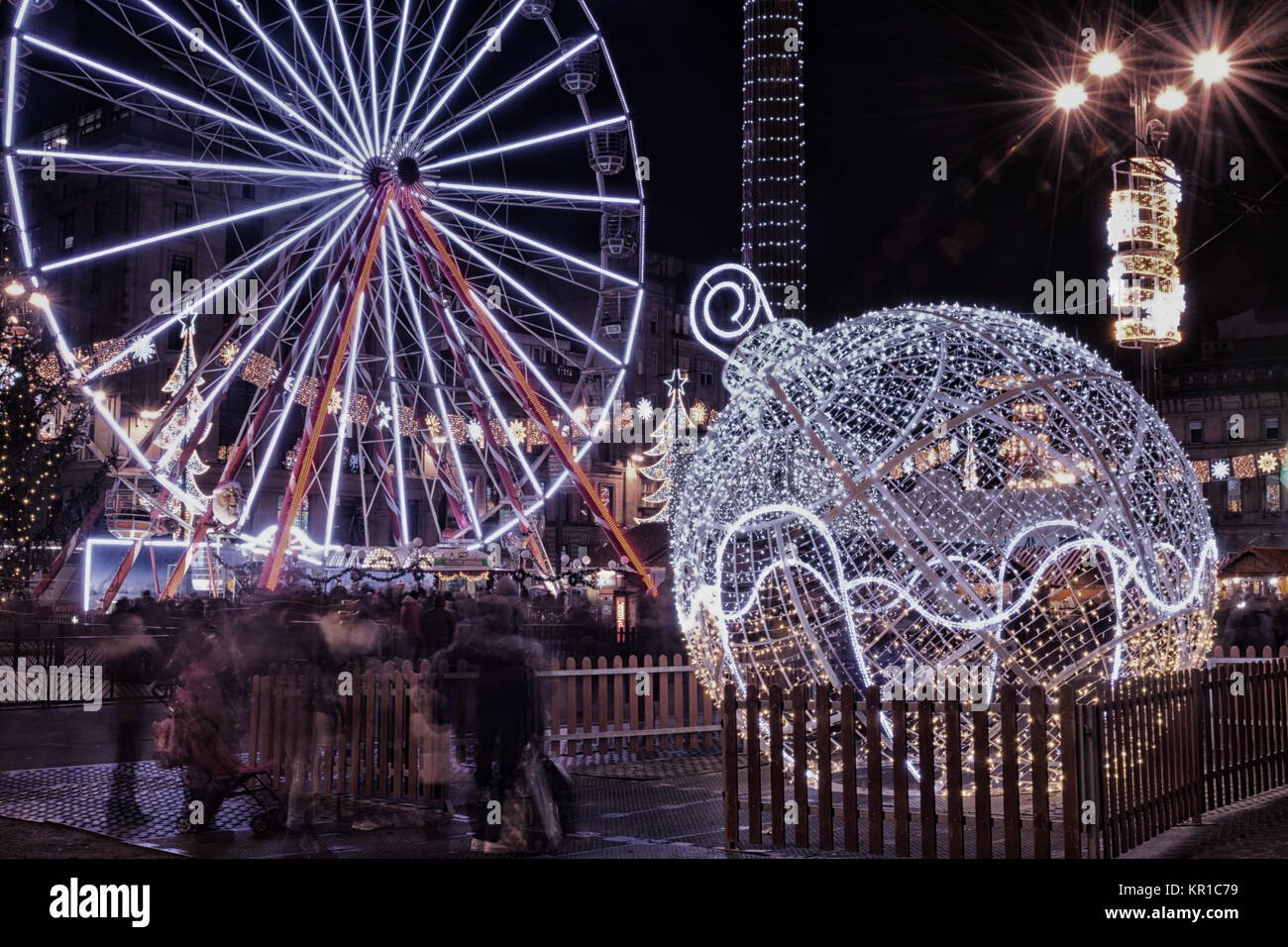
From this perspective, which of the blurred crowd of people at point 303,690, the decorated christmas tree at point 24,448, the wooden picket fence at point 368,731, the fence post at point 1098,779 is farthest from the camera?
the decorated christmas tree at point 24,448

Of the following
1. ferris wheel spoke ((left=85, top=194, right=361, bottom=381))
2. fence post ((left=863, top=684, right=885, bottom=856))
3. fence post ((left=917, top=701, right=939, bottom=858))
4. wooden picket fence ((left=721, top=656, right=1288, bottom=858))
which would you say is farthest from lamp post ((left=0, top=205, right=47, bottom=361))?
fence post ((left=917, top=701, right=939, bottom=858))

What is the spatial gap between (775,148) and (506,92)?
1924 centimetres

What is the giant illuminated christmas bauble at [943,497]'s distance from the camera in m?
9.77

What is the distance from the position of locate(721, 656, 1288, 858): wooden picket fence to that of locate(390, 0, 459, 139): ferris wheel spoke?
14385mm

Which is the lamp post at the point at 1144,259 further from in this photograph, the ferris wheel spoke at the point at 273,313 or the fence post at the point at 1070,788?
the fence post at the point at 1070,788

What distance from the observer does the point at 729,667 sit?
11086 mm

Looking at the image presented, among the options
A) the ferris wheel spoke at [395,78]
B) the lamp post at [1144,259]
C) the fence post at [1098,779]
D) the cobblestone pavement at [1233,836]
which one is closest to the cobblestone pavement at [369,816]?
the fence post at [1098,779]

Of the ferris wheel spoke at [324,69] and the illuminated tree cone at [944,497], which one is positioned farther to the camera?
the ferris wheel spoke at [324,69]

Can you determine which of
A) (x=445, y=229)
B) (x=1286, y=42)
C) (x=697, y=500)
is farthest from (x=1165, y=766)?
(x=445, y=229)

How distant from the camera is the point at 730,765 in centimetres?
898

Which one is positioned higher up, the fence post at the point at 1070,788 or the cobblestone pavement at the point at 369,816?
the fence post at the point at 1070,788

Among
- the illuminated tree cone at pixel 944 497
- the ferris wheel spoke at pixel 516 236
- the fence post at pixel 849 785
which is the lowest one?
the fence post at pixel 849 785

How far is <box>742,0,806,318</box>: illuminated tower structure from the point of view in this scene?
134ft
